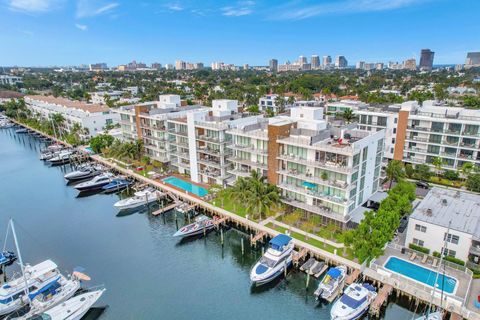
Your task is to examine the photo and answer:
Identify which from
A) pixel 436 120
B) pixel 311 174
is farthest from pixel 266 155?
pixel 436 120

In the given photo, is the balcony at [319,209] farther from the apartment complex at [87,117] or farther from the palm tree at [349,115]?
the apartment complex at [87,117]

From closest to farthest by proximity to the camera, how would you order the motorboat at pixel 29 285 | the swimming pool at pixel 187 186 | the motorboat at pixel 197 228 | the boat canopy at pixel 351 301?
the boat canopy at pixel 351 301, the motorboat at pixel 29 285, the motorboat at pixel 197 228, the swimming pool at pixel 187 186

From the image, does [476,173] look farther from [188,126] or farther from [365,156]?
[188,126]

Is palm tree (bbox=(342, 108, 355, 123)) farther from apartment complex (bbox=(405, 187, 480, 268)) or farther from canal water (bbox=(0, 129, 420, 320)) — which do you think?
canal water (bbox=(0, 129, 420, 320))

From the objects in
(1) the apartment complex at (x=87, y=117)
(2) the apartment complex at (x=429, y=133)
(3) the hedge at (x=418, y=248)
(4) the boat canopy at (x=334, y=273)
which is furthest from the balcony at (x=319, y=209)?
(1) the apartment complex at (x=87, y=117)

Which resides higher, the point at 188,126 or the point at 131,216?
the point at 188,126

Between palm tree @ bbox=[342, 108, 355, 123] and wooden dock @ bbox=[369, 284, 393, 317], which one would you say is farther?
palm tree @ bbox=[342, 108, 355, 123]

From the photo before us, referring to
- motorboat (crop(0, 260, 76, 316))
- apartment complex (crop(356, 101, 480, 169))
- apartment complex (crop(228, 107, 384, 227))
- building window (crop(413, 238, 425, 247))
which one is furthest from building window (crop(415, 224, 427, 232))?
motorboat (crop(0, 260, 76, 316))
